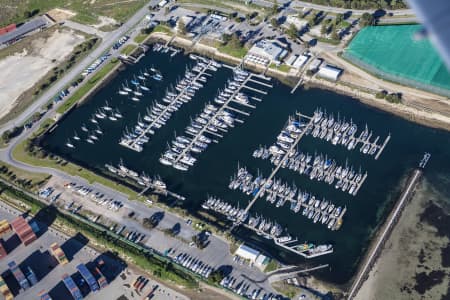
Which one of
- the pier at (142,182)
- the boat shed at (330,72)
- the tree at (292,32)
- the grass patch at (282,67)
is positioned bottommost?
the pier at (142,182)

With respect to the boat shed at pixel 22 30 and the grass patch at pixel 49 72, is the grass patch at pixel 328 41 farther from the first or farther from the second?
the boat shed at pixel 22 30

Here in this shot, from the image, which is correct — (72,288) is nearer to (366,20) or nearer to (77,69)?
(77,69)

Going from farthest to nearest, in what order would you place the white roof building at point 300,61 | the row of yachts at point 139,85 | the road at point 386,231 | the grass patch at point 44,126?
the row of yachts at point 139,85 → the white roof building at point 300,61 → the grass patch at point 44,126 → the road at point 386,231

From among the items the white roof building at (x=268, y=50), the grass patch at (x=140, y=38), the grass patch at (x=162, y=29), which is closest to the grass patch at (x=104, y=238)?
the grass patch at (x=140, y=38)

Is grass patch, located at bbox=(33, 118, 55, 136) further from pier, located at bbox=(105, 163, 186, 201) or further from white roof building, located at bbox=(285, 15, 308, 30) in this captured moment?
white roof building, located at bbox=(285, 15, 308, 30)

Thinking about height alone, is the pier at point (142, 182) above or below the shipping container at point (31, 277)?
above

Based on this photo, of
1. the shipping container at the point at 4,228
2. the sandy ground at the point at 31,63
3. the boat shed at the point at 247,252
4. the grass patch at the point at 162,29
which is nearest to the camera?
the boat shed at the point at 247,252

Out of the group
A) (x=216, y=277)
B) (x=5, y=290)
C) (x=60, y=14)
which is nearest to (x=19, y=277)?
(x=5, y=290)
